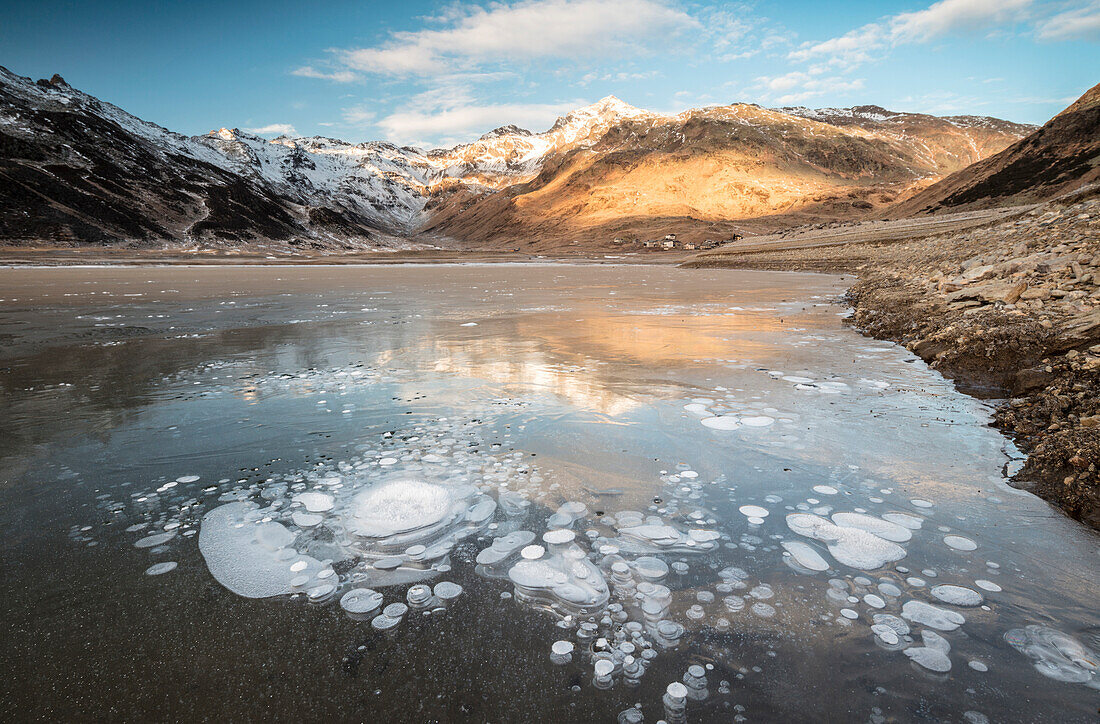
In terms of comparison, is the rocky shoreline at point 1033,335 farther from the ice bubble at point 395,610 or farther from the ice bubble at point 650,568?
the ice bubble at point 395,610

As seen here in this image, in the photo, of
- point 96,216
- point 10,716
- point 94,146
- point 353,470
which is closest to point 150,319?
point 353,470

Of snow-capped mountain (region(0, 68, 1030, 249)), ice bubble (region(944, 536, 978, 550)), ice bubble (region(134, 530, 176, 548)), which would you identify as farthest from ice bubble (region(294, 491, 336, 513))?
snow-capped mountain (region(0, 68, 1030, 249))

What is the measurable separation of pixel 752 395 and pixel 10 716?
17.2 ft

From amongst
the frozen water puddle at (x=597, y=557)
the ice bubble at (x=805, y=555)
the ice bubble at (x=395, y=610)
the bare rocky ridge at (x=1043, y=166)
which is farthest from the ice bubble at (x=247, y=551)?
the bare rocky ridge at (x=1043, y=166)

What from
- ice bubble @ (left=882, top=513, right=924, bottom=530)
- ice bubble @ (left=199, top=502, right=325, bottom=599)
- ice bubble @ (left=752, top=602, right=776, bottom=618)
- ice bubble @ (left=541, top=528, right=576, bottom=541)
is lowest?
ice bubble @ (left=199, top=502, right=325, bottom=599)

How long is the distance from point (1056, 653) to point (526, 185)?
158 meters

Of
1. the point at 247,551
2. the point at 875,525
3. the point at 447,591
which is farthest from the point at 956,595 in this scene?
the point at 247,551

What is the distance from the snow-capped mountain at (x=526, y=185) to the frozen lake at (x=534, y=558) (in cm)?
8269

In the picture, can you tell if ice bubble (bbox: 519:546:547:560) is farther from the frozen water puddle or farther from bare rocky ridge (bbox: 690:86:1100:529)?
bare rocky ridge (bbox: 690:86:1100:529)

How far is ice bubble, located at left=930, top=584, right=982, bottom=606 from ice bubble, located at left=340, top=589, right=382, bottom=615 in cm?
240

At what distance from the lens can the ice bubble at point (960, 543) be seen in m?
2.51

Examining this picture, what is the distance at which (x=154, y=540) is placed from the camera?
262 cm

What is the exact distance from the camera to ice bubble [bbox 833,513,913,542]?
8.65 ft

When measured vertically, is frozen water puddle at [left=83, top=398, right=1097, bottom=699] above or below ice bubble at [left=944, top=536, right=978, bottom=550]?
below
